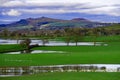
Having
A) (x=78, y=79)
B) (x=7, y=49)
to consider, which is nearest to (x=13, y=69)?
(x=78, y=79)

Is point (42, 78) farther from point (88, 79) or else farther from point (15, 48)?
point (15, 48)

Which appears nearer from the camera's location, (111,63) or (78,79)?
(78,79)

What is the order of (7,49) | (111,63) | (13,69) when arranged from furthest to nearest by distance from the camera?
(7,49)
(111,63)
(13,69)

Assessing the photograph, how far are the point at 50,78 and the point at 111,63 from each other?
26.6 m

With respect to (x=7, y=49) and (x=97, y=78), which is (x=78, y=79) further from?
(x=7, y=49)

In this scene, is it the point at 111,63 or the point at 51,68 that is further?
the point at 111,63

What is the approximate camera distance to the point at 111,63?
222 ft

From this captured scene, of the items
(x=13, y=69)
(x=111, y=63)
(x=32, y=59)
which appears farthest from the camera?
(x=32, y=59)

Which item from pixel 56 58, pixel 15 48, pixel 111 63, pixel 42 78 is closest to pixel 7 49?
pixel 15 48

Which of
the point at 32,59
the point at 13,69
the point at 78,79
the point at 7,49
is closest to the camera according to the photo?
the point at 78,79

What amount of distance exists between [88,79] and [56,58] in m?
31.3

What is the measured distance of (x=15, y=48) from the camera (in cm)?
12112

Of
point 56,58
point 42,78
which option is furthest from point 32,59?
point 42,78

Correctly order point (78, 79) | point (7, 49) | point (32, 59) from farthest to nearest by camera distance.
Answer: point (7, 49) < point (32, 59) < point (78, 79)
